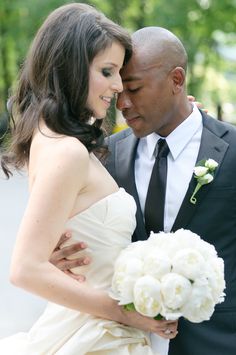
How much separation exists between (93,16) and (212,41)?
58.2 feet

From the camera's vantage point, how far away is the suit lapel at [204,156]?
4.11m

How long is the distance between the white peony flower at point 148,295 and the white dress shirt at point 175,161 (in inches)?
39.5

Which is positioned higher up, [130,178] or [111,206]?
[111,206]

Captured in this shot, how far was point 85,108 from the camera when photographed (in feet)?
11.8

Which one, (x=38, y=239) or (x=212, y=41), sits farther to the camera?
(x=212, y=41)

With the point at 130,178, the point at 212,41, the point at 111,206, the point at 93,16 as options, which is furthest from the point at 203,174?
the point at 212,41

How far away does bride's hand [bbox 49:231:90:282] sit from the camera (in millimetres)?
3457

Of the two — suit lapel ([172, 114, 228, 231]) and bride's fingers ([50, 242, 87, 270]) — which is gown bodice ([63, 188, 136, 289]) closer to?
bride's fingers ([50, 242, 87, 270])

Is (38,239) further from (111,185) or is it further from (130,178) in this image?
(130,178)

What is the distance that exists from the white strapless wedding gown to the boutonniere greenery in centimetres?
61

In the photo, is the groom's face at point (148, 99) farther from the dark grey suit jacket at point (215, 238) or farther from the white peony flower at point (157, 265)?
the white peony flower at point (157, 265)

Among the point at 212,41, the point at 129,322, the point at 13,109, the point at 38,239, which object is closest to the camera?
the point at 38,239

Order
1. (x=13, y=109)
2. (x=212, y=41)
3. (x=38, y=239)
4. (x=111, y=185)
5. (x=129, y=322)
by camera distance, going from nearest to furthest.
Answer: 1. (x=38, y=239)
2. (x=129, y=322)
3. (x=111, y=185)
4. (x=13, y=109)
5. (x=212, y=41)

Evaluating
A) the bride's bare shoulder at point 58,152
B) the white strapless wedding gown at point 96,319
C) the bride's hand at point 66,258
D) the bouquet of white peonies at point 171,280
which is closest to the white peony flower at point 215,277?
the bouquet of white peonies at point 171,280
